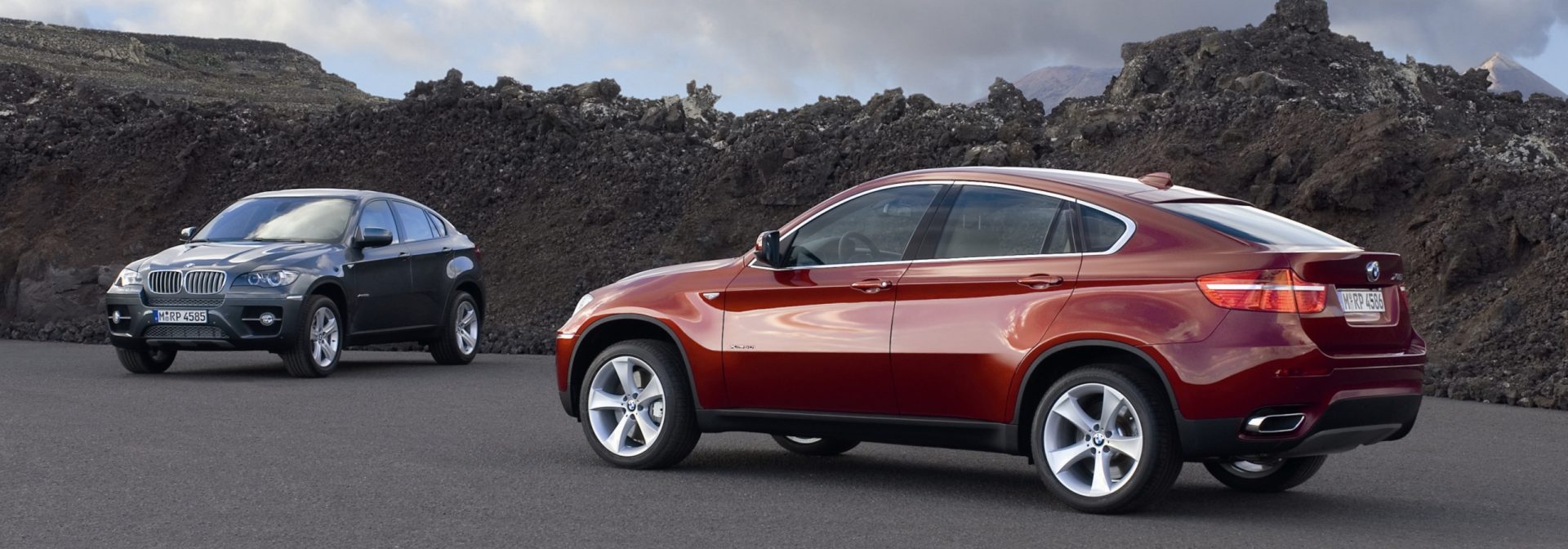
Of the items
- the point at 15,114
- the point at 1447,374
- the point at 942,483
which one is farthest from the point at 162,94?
the point at 942,483

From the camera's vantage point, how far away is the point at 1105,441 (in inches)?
300

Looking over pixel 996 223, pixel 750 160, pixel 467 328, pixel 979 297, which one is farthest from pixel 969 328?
pixel 750 160

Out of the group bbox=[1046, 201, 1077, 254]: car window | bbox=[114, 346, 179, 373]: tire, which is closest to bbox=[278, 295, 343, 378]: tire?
bbox=[114, 346, 179, 373]: tire

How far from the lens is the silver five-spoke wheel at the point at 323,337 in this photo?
1574 cm

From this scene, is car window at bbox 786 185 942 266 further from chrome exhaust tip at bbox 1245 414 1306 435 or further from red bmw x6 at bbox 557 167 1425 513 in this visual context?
chrome exhaust tip at bbox 1245 414 1306 435

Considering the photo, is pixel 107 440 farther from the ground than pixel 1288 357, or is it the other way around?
pixel 1288 357

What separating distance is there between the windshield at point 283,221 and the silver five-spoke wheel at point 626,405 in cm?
781

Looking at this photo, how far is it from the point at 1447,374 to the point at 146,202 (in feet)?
75.7

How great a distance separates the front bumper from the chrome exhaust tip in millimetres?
10499

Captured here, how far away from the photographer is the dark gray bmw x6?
603 inches

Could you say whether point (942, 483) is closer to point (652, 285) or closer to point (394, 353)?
point (652, 285)

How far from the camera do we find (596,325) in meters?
9.50

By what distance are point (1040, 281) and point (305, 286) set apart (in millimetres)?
9650

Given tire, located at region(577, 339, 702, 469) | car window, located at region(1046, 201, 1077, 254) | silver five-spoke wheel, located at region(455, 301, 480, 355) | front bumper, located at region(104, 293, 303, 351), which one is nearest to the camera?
car window, located at region(1046, 201, 1077, 254)
